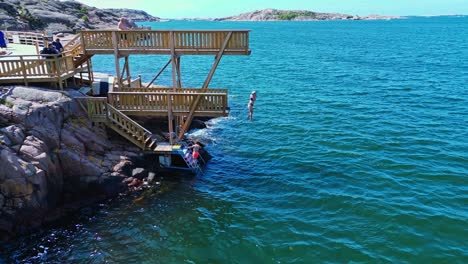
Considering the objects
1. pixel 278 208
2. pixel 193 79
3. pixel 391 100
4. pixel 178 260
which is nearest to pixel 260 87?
pixel 193 79

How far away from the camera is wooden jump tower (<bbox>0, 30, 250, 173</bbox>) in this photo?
21031 mm

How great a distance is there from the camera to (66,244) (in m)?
16.2

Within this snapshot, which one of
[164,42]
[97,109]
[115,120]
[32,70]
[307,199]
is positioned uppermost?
[164,42]

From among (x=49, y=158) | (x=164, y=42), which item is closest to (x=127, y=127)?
(x=49, y=158)

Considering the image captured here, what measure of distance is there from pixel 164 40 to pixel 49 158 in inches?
345

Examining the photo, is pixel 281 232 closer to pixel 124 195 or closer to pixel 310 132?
pixel 124 195

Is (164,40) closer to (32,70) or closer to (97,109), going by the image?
(97,109)

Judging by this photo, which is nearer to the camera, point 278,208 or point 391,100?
point 278,208

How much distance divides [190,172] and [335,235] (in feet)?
31.6

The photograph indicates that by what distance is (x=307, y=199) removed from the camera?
19719 mm

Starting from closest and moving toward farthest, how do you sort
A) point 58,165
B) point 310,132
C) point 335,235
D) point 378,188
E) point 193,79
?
1. point 335,235
2. point 58,165
3. point 378,188
4. point 310,132
5. point 193,79

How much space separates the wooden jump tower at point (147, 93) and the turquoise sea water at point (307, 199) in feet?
12.6

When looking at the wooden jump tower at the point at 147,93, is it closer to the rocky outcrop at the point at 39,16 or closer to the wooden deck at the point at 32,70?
the wooden deck at the point at 32,70

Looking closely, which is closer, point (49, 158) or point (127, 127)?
point (49, 158)
